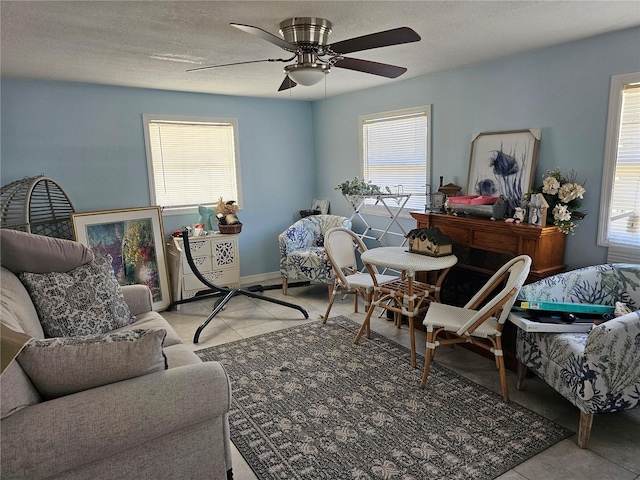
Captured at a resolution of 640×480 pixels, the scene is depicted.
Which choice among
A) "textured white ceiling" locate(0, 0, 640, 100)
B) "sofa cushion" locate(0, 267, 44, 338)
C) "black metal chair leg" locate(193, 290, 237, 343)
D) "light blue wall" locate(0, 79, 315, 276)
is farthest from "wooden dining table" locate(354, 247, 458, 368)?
"light blue wall" locate(0, 79, 315, 276)

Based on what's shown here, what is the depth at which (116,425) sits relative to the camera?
136 cm

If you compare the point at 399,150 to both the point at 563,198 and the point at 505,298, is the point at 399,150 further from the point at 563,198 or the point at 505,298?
the point at 505,298

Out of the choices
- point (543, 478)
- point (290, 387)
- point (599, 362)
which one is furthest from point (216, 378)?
point (599, 362)

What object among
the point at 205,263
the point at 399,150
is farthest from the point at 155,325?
the point at 399,150

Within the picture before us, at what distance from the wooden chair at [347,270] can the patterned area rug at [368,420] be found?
0.53 m

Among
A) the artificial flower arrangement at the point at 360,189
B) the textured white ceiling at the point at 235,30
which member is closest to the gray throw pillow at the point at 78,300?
the textured white ceiling at the point at 235,30

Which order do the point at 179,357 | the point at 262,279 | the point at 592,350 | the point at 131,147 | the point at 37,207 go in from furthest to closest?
the point at 262,279 < the point at 131,147 < the point at 37,207 < the point at 179,357 < the point at 592,350

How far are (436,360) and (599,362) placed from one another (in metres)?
1.19

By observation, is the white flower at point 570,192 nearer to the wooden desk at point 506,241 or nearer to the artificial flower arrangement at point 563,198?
the artificial flower arrangement at point 563,198

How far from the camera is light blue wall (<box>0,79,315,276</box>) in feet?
12.5

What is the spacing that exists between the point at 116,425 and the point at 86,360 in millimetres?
252

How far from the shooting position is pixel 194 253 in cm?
445

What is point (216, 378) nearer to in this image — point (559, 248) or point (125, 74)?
point (559, 248)

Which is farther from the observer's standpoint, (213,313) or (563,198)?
(213,313)
